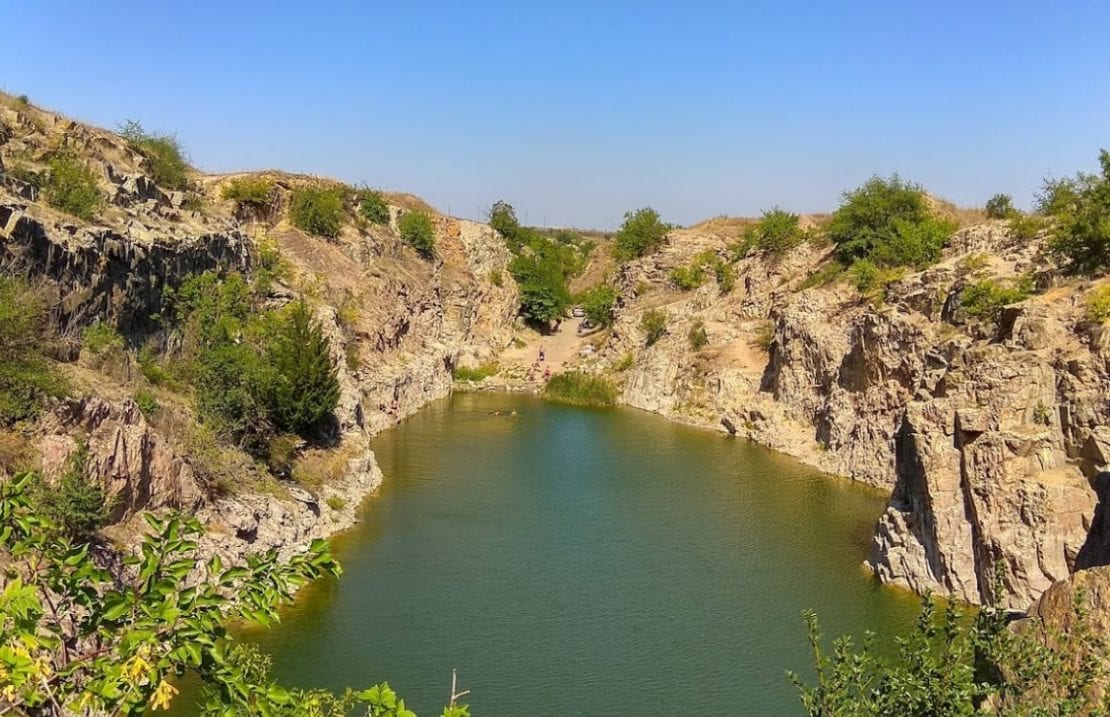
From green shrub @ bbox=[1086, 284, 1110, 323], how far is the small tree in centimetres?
2154

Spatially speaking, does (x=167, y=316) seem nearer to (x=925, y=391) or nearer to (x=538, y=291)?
(x=925, y=391)

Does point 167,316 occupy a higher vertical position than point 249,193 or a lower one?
lower

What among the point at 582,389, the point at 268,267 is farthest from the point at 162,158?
the point at 582,389

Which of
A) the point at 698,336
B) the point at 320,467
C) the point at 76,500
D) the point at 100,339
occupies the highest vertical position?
the point at 698,336

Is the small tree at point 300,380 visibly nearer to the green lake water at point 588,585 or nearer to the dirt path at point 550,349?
the green lake water at point 588,585

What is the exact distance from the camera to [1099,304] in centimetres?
2186

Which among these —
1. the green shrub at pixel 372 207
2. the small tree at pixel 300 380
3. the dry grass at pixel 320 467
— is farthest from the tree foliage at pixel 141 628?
the green shrub at pixel 372 207

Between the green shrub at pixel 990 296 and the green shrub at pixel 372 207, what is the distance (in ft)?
112

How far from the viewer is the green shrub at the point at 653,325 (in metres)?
50.1

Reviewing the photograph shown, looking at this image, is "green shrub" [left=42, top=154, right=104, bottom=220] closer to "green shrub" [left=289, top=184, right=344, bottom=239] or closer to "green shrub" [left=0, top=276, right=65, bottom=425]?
"green shrub" [left=0, top=276, right=65, bottom=425]

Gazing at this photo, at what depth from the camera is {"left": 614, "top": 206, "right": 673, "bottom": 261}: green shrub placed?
60812 mm

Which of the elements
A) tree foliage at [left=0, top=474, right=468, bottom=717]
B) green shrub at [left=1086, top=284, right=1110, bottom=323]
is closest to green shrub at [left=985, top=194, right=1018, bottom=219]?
green shrub at [left=1086, top=284, right=1110, bottom=323]

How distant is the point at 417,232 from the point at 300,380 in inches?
1059

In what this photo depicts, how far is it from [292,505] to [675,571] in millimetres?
10366
